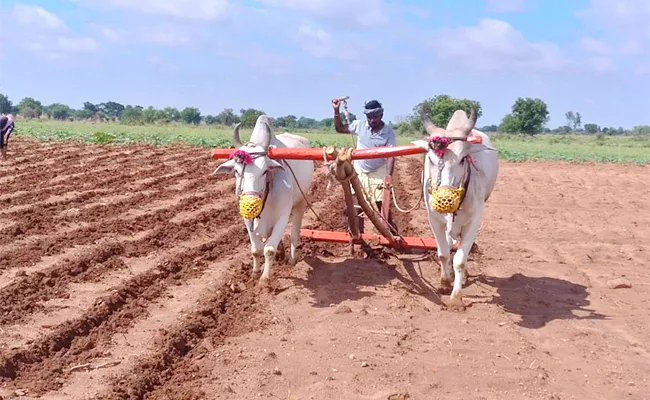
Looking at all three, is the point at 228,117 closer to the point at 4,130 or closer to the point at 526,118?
the point at 526,118

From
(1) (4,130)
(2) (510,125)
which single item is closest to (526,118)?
(2) (510,125)

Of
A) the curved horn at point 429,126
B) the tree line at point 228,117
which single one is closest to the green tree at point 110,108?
the tree line at point 228,117

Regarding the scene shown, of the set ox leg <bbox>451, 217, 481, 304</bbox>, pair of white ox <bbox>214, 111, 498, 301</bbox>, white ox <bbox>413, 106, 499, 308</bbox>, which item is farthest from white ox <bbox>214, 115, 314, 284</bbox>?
ox leg <bbox>451, 217, 481, 304</bbox>

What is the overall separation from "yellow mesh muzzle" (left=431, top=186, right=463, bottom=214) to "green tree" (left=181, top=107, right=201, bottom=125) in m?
80.5

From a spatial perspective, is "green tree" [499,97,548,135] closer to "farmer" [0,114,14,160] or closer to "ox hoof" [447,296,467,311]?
"farmer" [0,114,14,160]

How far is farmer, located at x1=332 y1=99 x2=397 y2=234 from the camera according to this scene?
8.52m

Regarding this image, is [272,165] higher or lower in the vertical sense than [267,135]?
lower

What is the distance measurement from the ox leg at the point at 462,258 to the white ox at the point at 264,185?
177 centimetres

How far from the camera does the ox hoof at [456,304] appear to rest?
670 cm

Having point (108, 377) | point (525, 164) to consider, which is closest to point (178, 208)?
point (108, 377)

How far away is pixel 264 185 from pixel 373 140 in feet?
6.31

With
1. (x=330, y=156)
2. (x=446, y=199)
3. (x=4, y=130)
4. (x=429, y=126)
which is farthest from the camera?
(x=4, y=130)

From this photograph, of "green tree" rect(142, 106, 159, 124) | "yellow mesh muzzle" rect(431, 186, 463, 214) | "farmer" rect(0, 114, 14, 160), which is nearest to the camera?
"yellow mesh muzzle" rect(431, 186, 463, 214)

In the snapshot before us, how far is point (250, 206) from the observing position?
6789 millimetres
